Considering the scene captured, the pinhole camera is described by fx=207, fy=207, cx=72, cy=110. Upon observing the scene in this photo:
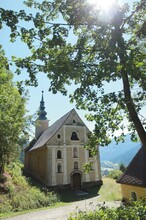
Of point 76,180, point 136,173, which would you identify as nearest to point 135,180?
point 136,173

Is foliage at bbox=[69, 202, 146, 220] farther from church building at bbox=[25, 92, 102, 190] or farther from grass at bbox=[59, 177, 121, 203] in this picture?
church building at bbox=[25, 92, 102, 190]

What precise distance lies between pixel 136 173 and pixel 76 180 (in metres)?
17.4

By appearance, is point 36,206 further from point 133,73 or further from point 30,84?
point 133,73

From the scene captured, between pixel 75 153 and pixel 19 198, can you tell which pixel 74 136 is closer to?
pixel 75 153

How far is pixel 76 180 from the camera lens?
108 feet

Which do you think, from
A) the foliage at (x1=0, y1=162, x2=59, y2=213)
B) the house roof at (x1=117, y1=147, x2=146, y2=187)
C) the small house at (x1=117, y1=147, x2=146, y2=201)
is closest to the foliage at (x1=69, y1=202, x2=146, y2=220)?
the small house at (x1=117, y1=147, x2=146, y2=201)

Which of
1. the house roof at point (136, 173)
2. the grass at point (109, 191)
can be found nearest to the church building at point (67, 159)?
the grass at point (109, 191)

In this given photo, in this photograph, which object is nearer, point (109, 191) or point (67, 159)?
point (109, 191)

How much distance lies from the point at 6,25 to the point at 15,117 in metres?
16.7

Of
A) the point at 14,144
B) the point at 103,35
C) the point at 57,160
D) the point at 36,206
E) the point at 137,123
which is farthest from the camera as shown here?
the point at 57,160

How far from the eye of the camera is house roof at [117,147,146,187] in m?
16.4

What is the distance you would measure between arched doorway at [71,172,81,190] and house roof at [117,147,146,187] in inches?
633

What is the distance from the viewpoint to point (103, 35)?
6.54m

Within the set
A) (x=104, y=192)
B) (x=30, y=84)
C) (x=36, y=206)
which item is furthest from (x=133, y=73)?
(x=104, y=192)
